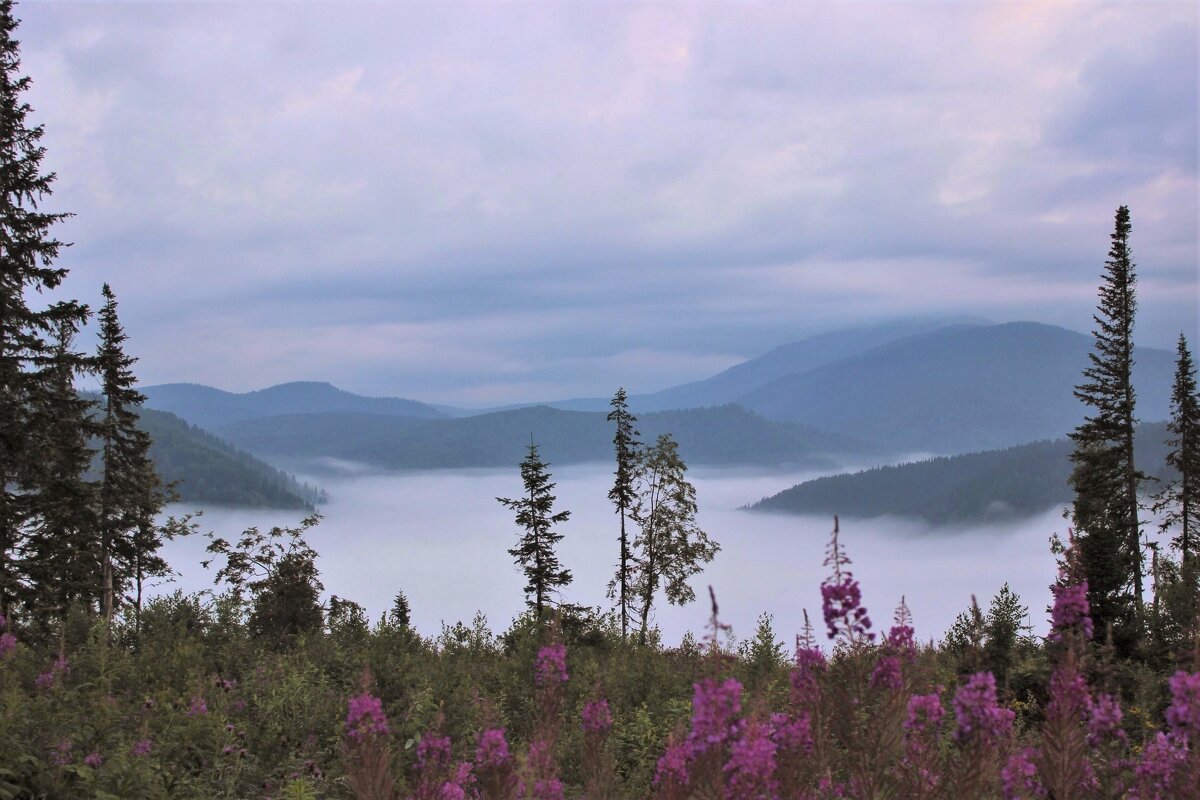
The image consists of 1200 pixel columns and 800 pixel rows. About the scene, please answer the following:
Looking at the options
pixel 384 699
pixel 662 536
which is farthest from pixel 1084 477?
pixel 384 699

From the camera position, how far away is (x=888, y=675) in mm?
3604

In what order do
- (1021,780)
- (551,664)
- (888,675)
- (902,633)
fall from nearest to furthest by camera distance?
1. (888,675)
2. (1021,780)
3. (902,633)
4. (551,664)

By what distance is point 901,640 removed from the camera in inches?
159

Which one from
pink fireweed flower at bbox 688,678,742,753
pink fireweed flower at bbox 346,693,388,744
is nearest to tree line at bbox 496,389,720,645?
pink fireweed flower at bbox 346,693,388,744

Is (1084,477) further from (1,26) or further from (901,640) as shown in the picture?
(1,26)

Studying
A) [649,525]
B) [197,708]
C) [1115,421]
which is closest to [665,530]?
[649,525]

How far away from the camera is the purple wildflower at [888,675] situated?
3.59 meters

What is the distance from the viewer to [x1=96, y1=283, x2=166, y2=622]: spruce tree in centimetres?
3391

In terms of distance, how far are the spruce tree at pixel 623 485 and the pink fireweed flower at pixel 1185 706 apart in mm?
38880

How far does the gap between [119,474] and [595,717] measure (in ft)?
123

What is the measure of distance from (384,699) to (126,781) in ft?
17.2

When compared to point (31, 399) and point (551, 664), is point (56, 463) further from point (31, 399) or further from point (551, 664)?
point (551, 664)

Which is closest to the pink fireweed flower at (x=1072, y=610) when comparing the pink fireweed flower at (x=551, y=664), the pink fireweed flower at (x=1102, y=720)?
the pink fireweed flower at (x=1102, y=720)

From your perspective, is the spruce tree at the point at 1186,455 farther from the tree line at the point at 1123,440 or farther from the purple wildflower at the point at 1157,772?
the purple wildflower at the point at 1157,772
